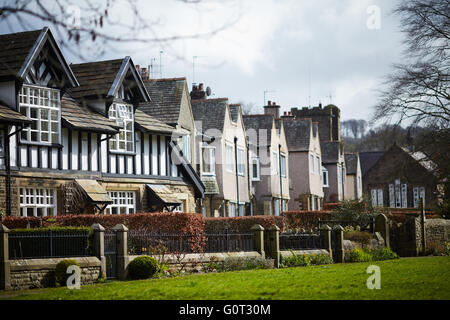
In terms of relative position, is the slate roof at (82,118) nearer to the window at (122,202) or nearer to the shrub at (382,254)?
the window at (122,202)

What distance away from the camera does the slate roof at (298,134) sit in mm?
54531

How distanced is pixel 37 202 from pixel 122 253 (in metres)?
6.05

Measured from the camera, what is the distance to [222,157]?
3938 cm

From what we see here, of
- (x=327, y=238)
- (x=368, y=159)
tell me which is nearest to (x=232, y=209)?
(x=327, y=238)

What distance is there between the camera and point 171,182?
102 ft

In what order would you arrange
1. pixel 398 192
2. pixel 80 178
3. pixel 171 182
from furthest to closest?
pixel 398 192 < pixel 171 182 < pixel 80 178

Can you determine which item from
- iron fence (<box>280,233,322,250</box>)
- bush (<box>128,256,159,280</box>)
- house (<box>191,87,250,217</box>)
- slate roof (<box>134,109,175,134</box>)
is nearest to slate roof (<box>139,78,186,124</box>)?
slate roof (<box>134,109,175,134</box>)

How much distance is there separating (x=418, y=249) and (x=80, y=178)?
16.4 meters

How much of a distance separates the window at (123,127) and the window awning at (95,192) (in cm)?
232

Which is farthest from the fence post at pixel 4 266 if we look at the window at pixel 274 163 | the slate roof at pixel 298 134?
the slate roof at pixel 298 134

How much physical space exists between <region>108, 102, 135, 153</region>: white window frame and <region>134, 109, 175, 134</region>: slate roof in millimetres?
435

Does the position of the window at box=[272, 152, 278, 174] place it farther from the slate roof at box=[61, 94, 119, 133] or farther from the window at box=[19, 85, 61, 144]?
the window at box=[19, 85, 61, 144]

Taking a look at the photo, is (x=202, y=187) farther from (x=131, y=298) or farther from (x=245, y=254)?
(x=131, y=298)
